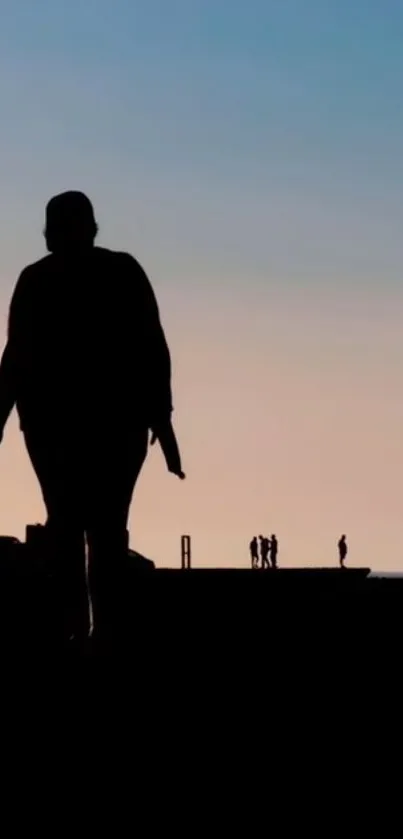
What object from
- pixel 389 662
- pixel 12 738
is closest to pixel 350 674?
pixel 389 662

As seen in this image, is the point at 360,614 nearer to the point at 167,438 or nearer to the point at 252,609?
the point at 252,609

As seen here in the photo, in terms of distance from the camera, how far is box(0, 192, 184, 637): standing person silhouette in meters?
10.1

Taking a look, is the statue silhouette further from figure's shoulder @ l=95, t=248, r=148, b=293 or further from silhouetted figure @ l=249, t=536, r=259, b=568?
figure's shoulder @ l=95, t=248, r=148, b=293

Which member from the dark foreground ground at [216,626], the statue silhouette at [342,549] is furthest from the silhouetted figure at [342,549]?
the dark foreground ground at [216,626]

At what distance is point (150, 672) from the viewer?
32.2 ft

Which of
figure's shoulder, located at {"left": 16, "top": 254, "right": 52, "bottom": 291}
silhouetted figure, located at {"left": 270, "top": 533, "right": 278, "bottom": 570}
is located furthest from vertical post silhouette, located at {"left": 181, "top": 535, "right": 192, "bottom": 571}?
figure's shoulder, located at {"left": 16, "top": 254, "right": 52, "bottom": 291}

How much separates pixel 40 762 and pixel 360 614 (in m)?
10.1

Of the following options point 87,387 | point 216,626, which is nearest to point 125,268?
point 87,387

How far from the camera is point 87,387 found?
1011 cm

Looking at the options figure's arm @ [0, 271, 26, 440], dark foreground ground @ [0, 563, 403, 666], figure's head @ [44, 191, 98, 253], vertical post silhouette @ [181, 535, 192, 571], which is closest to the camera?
figure's head @ [44, 191, 98, 253]

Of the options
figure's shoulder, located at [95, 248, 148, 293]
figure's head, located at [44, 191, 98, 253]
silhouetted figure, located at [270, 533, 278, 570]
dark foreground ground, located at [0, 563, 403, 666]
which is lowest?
dark foreground ground, located at [0, 563, 403, 666]

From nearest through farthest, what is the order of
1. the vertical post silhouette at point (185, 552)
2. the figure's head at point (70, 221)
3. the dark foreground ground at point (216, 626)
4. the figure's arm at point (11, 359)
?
the figure's head at point (70, 221) → the figure's arm at point (11, 359) → the dark foreground ground at point (216, 626) → the vertical post silhouette at point (185, 552)

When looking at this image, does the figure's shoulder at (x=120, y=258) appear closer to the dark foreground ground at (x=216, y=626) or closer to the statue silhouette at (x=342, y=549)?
the dark foreground ground at (x=216, y=626)

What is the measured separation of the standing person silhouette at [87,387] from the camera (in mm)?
10094
